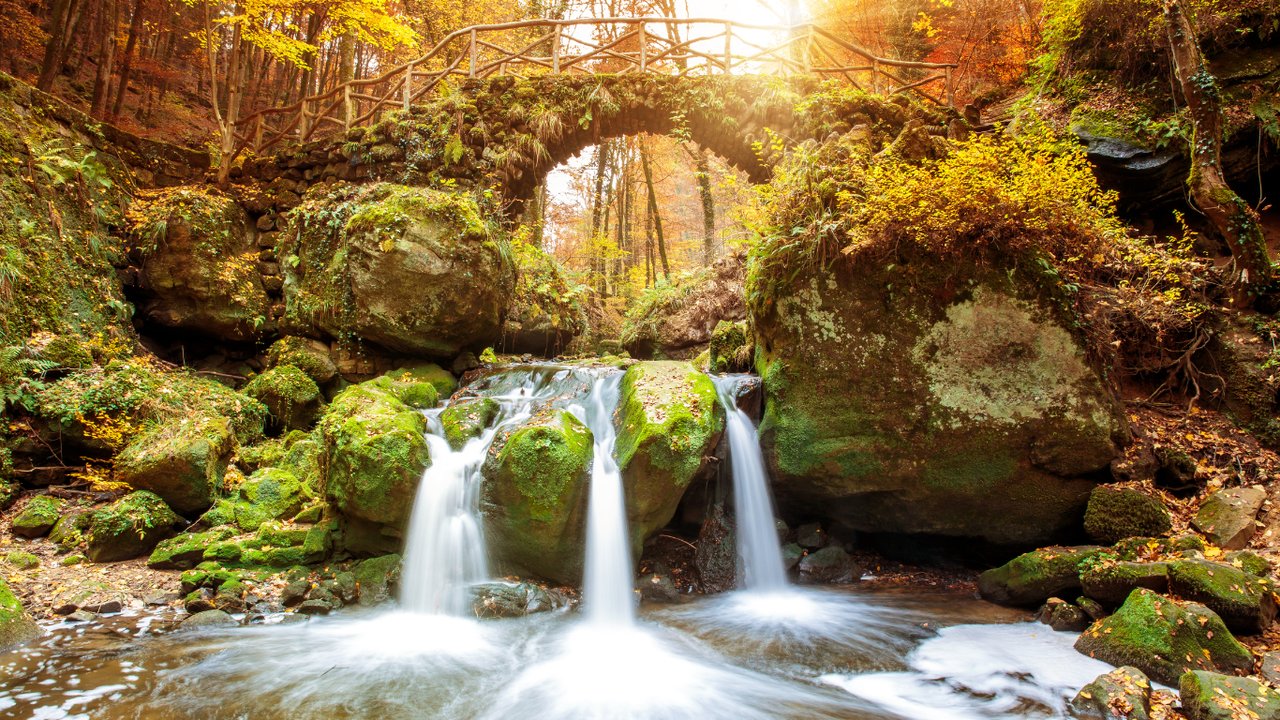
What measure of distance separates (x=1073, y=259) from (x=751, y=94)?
6959 millimetres

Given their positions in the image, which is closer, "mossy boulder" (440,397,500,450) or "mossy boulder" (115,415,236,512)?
"mossy boulder" (115,415,236,512)

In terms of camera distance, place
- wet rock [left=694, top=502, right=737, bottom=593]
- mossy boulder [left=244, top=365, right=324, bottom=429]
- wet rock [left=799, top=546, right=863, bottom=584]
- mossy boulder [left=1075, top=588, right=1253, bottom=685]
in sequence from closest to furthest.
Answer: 1. mossy boulder [left=1075, top=588, right=1253, bottom=685]
2. wet rock [left=694, top=502, right=737, bottom=593]
3. wet rock [left=799, top=546, right=863, bottom=584]
4. mossy boulder [left=244, top=365, right=324, bottom=429]

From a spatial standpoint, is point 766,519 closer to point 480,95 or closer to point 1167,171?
point 1167,171

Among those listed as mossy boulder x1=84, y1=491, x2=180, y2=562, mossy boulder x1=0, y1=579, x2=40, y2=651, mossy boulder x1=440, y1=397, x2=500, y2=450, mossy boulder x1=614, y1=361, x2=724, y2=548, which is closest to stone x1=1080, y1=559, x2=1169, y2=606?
mossy boulder x1=614, y1=361, x2=724, y2=548

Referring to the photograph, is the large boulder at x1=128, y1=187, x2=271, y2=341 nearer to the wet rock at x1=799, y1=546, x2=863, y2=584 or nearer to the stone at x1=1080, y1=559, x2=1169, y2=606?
the wet rock at x1=799, y1=546, x2=863, y2=584

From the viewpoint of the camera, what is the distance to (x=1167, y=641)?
392 cm

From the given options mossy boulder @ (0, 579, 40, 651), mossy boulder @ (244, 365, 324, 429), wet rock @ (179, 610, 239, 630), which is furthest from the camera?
mossy boulder @ (244, 365, 324, 429)

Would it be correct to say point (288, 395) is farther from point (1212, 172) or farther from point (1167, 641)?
point (1212, 172)

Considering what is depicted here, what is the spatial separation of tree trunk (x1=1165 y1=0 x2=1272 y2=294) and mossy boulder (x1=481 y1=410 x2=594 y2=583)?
7.09 metres

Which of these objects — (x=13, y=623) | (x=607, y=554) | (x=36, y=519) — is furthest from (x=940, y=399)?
(x=36, y=519)

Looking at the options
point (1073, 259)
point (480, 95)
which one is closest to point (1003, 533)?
point (1073, 259)

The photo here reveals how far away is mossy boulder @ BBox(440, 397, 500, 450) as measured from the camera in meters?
6.86

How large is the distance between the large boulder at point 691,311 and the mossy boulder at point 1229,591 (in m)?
7.54

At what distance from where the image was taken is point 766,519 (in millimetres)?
6660
